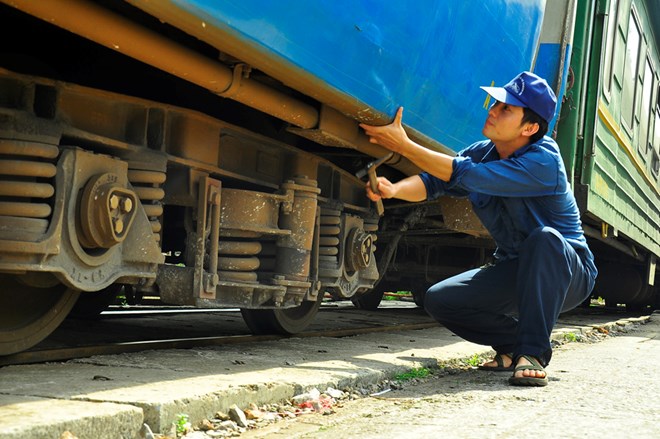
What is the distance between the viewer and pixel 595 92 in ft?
26.2

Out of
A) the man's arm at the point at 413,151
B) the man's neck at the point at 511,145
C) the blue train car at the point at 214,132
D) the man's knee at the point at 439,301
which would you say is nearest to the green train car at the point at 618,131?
the blue train car at the point at 214,132

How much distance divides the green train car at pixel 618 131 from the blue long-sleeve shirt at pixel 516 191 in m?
3.27

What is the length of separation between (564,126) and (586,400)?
4.37 metres

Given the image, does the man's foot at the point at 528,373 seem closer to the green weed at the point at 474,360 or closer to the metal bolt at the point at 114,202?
the green weed at the point at 474,360

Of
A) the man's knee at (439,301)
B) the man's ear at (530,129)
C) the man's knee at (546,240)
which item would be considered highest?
the man's ear at (530,129)

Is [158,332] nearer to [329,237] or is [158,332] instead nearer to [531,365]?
[329,237]

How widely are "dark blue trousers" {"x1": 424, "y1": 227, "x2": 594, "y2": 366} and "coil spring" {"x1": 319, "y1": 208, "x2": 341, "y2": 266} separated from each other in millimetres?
767

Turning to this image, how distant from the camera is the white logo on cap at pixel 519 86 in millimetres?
4109

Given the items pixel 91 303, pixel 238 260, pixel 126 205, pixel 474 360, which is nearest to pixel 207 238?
pixel 238 260

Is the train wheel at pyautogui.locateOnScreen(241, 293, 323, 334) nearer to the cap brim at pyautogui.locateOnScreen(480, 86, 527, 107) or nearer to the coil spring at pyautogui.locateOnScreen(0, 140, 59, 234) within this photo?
the cap brim at pyautogui.locateOnScreen(480, 86, 527, 107)

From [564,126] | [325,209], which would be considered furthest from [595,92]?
[325,209]

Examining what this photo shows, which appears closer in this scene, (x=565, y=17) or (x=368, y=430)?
(x=368, y=430)

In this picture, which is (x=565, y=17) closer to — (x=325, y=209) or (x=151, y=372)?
(x=325, y=209)

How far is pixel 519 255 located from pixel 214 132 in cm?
156
